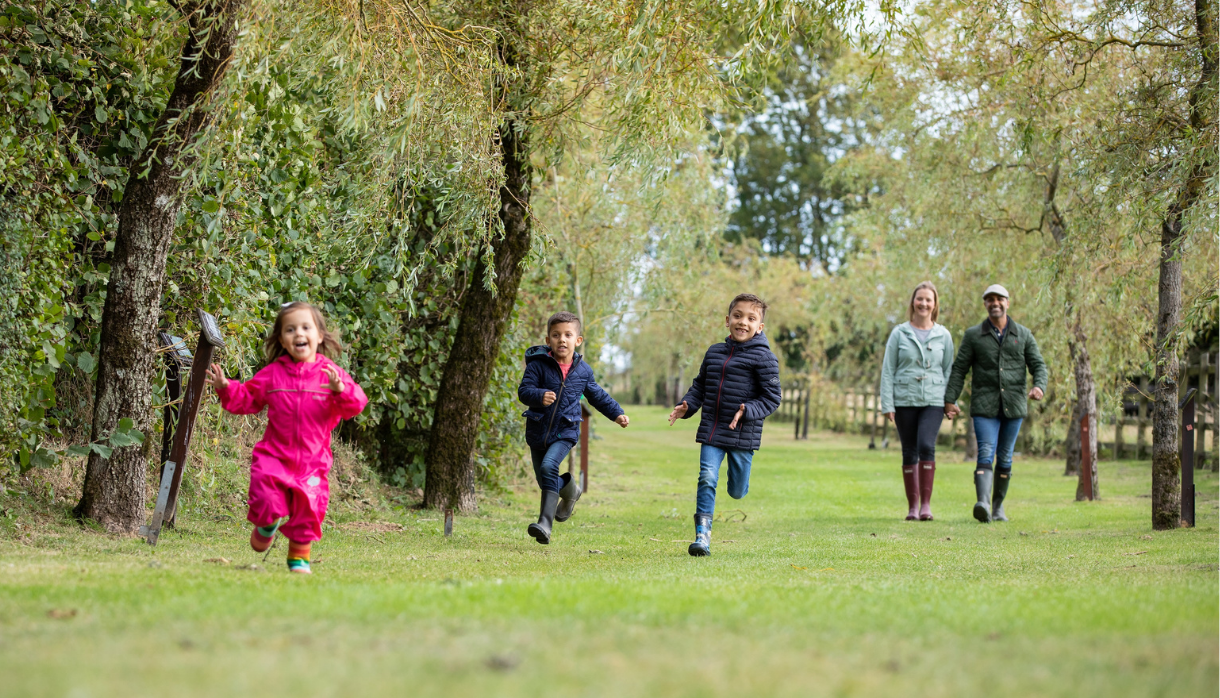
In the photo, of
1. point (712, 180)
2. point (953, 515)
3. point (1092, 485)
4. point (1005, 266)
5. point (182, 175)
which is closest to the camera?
point (182, 175)

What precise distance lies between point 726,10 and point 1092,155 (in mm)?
3501

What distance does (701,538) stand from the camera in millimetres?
7297

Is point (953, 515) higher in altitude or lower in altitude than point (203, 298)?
lower

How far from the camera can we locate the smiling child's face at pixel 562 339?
25.5 feet

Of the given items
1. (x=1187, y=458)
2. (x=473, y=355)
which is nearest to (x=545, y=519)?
(x=473, y=355)

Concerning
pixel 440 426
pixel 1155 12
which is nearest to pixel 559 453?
pixel 440 426

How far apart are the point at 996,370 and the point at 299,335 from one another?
6481mm

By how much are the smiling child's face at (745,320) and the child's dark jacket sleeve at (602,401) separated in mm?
970

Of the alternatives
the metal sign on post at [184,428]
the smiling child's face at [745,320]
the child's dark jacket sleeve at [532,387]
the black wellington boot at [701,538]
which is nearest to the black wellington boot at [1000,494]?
the smiling child's face at [745,320]

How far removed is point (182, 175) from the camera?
6070mm

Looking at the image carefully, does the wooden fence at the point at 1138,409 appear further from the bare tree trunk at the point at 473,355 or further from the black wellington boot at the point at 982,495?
the bare tree trunk at the point at 473,355

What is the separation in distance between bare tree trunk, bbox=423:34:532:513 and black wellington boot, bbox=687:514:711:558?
2.76m

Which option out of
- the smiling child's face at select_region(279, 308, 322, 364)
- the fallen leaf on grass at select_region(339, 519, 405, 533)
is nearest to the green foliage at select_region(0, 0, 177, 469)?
the smiling child's face at select_region(279, 308, 322, 364)

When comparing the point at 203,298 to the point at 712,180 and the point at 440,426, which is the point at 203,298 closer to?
the point at 440,426
